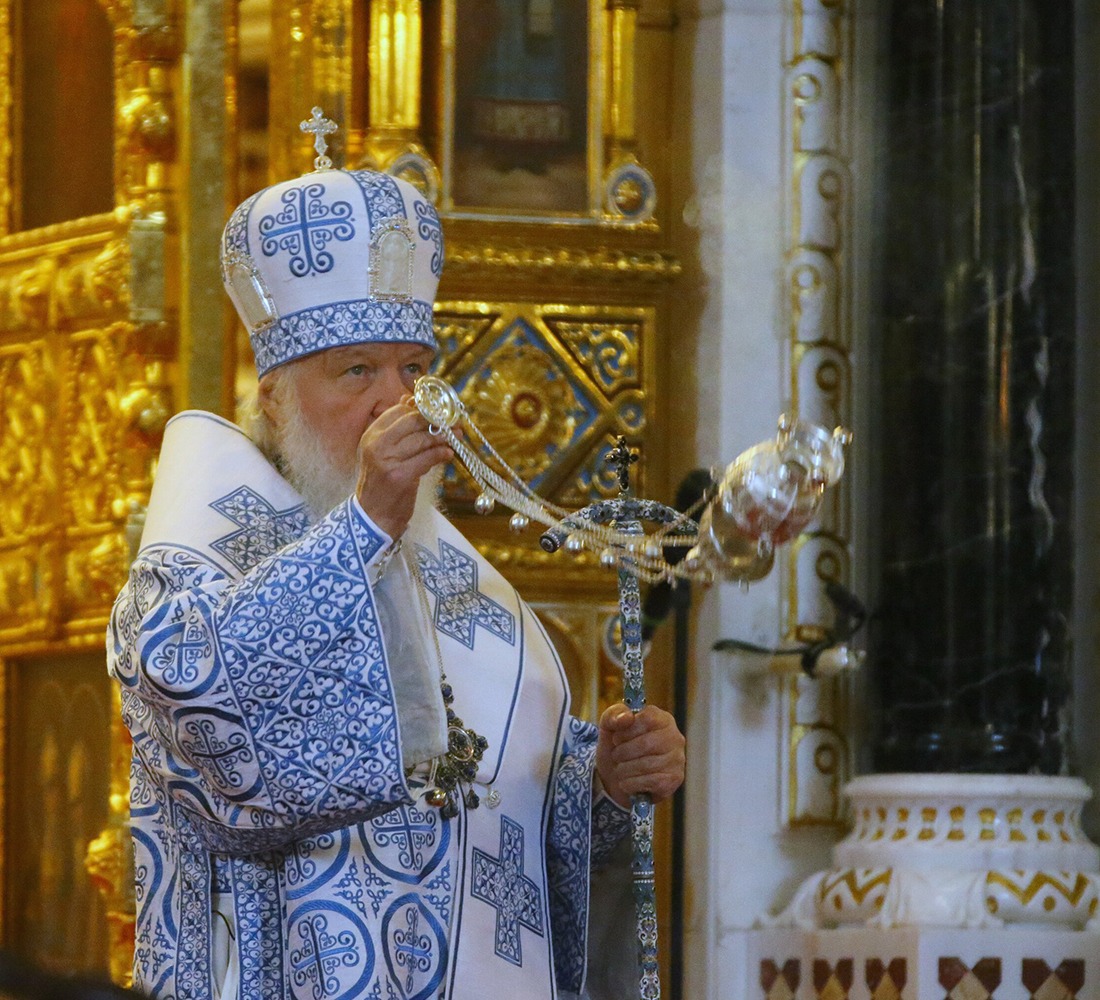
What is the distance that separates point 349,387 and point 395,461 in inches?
16.9

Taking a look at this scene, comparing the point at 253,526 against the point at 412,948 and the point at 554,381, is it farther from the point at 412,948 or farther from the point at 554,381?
the point at 554,381

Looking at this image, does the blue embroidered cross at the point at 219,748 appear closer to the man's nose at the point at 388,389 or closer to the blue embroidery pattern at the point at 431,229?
the man's nose at the point at 388,389

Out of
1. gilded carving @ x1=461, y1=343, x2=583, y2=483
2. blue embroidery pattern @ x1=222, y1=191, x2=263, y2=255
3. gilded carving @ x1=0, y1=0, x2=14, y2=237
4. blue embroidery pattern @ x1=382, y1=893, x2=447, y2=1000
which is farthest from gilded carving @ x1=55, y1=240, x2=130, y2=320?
blue embroidery pattern @ x1=382, y1=893, x2=447, y2=1000

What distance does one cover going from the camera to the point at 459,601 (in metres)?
3.89

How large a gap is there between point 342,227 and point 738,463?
0.89 m

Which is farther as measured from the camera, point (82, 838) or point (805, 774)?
point (82, 838)

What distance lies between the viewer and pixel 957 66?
17.0 feet

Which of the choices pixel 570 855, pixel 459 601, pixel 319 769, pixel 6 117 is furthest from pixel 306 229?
pixel 6 117

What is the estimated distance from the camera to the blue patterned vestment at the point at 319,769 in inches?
130

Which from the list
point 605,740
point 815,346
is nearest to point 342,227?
point 605,740

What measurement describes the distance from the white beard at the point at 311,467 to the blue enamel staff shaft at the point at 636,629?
0.37 meters

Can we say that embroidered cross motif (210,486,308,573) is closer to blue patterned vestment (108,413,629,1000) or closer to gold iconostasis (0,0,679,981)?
blue patterned vestment (108,413,629,1000)

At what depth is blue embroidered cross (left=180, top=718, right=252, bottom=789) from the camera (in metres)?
3.30

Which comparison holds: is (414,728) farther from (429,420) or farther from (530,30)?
(530,30)
